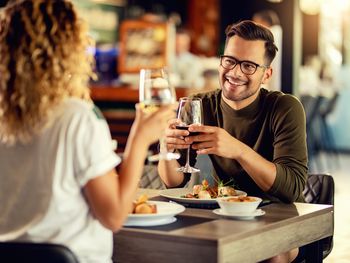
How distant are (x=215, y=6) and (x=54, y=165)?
12.5 m

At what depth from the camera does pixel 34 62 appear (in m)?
1.90

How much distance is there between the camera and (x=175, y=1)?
1412cm

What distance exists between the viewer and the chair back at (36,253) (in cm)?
182

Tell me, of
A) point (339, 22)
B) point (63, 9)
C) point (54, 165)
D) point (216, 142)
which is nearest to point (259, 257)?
point (216, 142)

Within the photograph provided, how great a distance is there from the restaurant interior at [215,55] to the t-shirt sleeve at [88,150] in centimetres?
466

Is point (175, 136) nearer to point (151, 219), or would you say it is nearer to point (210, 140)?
point (210, 140)

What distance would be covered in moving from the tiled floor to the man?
7.51 ft

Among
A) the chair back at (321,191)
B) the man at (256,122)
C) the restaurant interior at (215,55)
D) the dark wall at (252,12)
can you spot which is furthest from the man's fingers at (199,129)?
the dark wall at (252,12)

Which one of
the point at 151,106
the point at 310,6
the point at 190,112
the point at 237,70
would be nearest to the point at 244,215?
the point at 190,112

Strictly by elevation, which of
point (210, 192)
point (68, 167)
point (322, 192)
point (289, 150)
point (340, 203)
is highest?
point (68, 167)

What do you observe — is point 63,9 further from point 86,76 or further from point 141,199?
point 141,199

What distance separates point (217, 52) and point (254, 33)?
442 inches

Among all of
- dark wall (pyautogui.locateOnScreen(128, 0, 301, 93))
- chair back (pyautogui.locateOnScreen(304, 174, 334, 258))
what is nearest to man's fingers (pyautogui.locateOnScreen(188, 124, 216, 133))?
chair back (pyautogui.locateOnScreen(304, 174, 334, 258))

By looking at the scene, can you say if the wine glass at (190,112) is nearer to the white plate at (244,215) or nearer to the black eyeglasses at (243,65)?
the white plate at (244,215)
